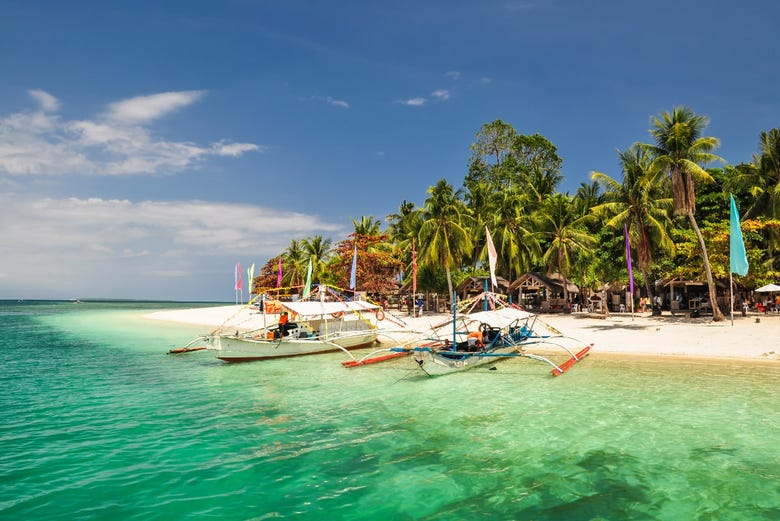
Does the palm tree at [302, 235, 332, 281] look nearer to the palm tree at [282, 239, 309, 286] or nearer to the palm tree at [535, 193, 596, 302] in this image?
the palm tree at [282, 239, 309, 286]

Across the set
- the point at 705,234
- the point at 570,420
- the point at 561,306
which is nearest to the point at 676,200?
the point at 705,234

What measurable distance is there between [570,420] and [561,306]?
31.5 meters

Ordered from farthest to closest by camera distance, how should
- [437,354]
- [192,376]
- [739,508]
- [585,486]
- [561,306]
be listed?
1. [561,306]
2. [192,376]
3. [437,354]
4. [585,486]
5. [739,508]

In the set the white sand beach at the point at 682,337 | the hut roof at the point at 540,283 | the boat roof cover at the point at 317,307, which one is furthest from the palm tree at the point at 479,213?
the boat roof cover at the point at 317,307

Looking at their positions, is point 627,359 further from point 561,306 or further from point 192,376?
point 561,306

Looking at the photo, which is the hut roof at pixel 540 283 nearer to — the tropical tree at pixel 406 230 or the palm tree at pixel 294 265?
the tropical tree at pixel 406 230

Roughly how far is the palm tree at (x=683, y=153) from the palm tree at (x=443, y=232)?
15429 millimetres

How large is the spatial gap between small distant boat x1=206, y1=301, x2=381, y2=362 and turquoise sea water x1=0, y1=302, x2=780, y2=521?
12.5ft

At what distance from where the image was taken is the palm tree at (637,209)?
32.3 meters

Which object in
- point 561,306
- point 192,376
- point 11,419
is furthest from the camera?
point 561,306

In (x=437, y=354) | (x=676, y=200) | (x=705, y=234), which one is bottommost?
(x=437, y=354)

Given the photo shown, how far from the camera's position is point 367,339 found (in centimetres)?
2484

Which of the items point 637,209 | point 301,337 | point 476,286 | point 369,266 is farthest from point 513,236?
point 301,337

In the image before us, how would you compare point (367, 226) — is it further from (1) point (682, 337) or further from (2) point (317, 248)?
(1) point (682, 337)
